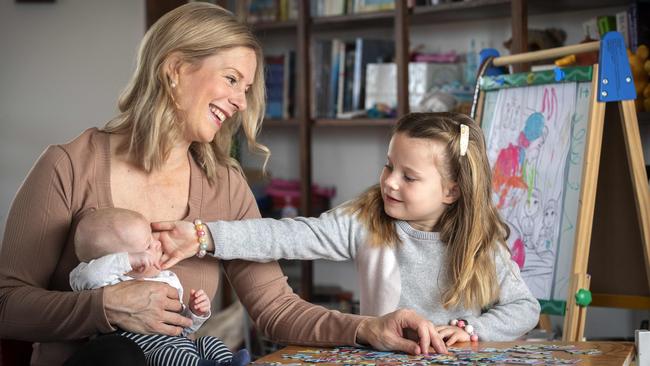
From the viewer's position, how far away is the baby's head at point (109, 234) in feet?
5.91

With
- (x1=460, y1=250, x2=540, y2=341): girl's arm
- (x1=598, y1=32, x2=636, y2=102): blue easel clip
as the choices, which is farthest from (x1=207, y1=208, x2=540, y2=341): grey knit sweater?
(x1=598, y1=32, x2=636, y2=102): blue easel clip

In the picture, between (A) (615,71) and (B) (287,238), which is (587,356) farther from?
(A) (615,71)

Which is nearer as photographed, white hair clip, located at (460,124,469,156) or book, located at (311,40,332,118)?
white hair clip, located at (460,124,469,156)

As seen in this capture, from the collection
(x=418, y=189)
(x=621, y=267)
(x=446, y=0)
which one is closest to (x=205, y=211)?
(x=418, y=189)

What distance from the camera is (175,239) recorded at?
192 centimetres

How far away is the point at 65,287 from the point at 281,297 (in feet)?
1.58

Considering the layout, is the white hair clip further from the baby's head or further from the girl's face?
the baby's head

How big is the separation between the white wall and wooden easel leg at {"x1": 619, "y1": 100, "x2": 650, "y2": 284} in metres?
2.70

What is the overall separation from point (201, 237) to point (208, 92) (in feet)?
1.09

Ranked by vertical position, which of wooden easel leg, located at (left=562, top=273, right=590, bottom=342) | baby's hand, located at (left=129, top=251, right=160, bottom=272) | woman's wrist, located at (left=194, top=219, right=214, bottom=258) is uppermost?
woman's wrist, located at (left=194, top=219, right=214, bottom=258)

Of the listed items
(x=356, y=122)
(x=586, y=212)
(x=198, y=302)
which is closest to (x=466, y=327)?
(x=198, y=302)

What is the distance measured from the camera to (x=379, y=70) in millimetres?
3990

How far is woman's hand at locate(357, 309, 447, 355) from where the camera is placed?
5.49ft

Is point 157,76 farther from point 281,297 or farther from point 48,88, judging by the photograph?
point 48,88
